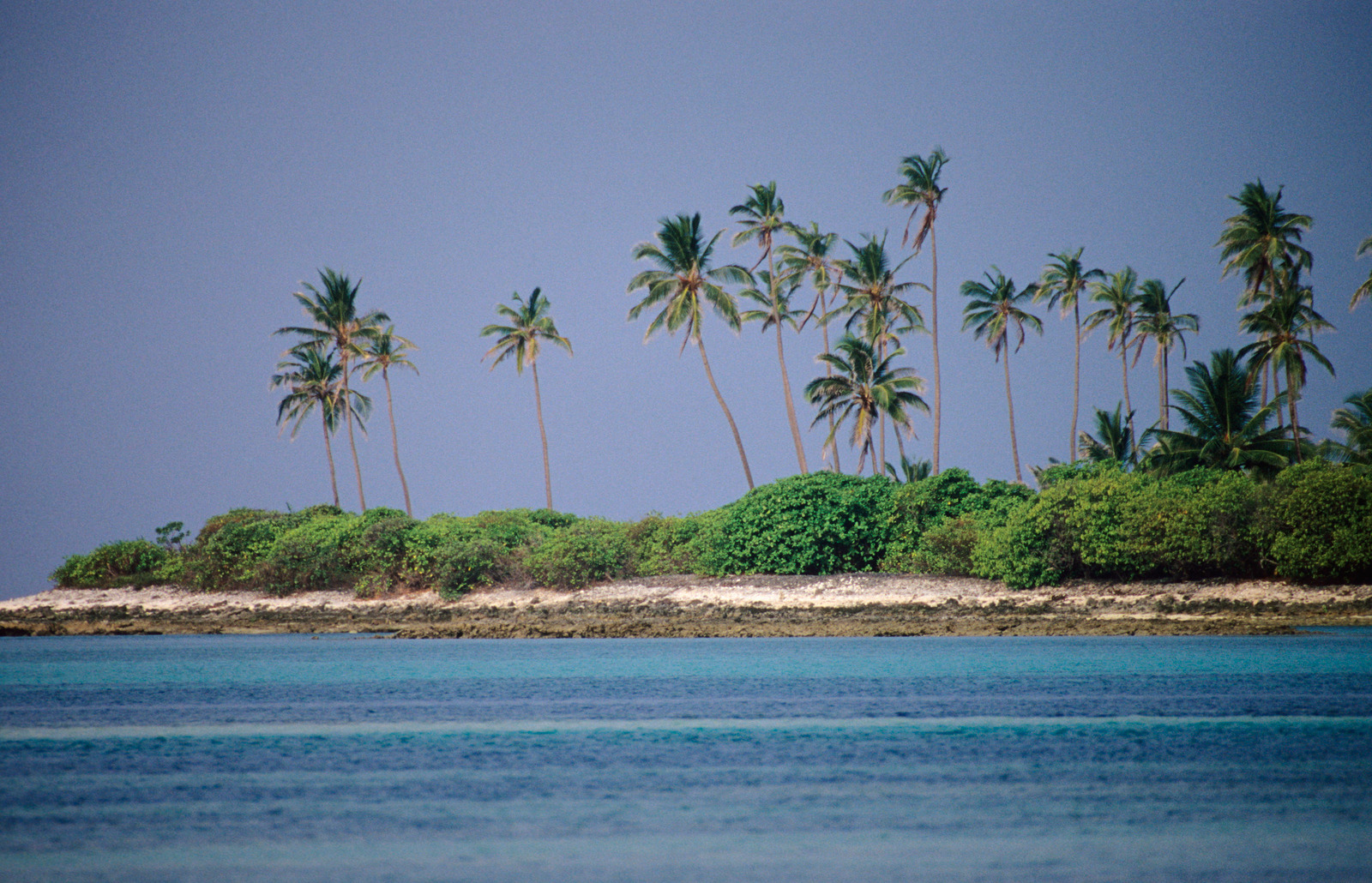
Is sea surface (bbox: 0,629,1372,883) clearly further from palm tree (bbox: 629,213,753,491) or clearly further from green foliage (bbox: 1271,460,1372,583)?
palm tree (bbox: 629,213,753,491)

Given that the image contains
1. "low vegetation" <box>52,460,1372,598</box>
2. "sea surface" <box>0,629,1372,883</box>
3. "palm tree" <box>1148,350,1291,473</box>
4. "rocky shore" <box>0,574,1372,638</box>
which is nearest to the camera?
"sea surface" <box>0,629,1372,883</box>

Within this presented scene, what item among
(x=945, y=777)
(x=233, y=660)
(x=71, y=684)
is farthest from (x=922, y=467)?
(x=945, y=777)

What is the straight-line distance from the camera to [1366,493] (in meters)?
25.0

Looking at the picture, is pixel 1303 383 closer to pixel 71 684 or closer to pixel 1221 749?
pixel 1221 749

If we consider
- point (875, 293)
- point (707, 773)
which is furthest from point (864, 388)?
point (707, 773)

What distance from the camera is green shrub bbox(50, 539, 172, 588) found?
40.3m

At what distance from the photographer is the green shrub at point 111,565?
132 feet

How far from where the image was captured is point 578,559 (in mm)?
33281

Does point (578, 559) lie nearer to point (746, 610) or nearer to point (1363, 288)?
point (746, 610)

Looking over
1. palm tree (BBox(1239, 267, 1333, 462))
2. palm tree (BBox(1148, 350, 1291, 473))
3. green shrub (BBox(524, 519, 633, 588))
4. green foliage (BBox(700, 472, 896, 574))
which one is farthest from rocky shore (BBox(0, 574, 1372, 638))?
palm tree (BBox(1239, 267, 1333, 462))

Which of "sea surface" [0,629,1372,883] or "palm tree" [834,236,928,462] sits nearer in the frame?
"sea surface" [0,629,1372,883]

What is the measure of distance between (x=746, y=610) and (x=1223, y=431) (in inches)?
611

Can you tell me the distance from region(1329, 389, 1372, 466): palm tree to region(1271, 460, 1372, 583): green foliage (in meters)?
6.64

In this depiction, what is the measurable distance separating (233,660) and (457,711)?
10.3 metres
